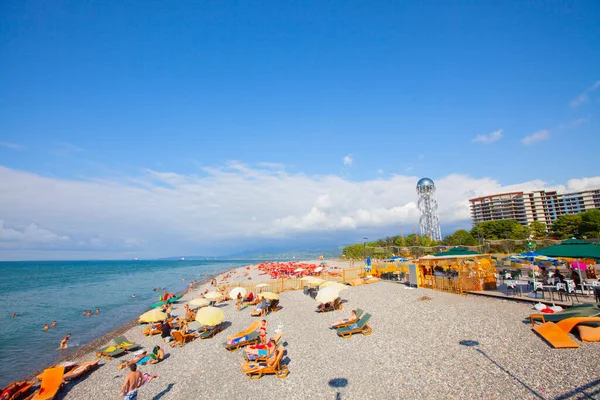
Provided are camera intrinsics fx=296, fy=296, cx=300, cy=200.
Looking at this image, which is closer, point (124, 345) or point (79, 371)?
point (79, 371)

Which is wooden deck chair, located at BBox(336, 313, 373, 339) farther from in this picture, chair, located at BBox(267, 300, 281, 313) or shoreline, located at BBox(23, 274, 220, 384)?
shoreline, located at BBox(23, 274, 220, 384)

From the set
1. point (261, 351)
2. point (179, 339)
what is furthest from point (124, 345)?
point (261, 351)

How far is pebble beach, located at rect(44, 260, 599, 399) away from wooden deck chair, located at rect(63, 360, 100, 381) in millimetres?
312

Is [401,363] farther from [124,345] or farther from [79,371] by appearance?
[124,345]

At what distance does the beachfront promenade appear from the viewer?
6.91 meters

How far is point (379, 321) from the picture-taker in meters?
13.1

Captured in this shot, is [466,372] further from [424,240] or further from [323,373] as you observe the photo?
[424,240]

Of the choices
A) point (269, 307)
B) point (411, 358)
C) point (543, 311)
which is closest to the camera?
point (411, 358)

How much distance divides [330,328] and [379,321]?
2197 mm

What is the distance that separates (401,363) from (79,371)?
11.6 metres

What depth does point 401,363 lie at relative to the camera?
860 cm

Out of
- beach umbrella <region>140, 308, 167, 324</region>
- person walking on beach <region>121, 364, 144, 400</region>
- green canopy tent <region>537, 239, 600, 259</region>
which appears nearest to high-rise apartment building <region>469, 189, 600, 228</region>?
green canopy tent <region>537, 239, 600, 259</region>

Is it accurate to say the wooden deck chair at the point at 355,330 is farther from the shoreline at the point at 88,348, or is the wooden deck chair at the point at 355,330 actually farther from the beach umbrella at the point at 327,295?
the shoreline at the point at 88,348

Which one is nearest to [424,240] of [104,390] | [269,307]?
[269,307]
